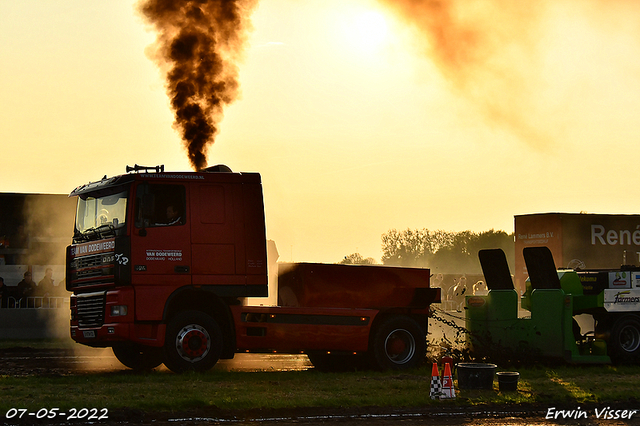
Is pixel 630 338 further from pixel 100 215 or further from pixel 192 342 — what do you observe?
pixel 100 215

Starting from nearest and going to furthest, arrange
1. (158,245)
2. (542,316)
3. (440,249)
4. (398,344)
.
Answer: (158,245) → (398,344) → (542,316) → (440,249)

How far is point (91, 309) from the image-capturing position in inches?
558

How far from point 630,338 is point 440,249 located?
5078 inches

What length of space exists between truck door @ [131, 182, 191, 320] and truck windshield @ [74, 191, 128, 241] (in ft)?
0.97

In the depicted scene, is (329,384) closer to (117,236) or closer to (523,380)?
(523,380)

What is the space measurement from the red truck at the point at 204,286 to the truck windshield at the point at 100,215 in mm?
19

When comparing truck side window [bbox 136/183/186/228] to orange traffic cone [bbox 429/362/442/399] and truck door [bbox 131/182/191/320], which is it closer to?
truck door [bbox 131/182/191/320]

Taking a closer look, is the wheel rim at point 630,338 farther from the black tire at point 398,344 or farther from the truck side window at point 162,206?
the truck side window at point 162,206

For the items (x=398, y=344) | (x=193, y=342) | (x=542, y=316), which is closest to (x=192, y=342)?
(x=193, y=342)

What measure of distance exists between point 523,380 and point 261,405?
5049 mm

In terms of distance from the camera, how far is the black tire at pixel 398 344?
49.7 ft

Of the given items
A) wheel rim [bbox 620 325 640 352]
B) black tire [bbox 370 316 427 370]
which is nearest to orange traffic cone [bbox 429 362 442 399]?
black tire [bbox 370 316 427 370]

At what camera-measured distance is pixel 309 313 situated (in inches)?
580

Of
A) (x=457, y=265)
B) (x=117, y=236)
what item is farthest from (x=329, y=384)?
(x=457, y=265)
